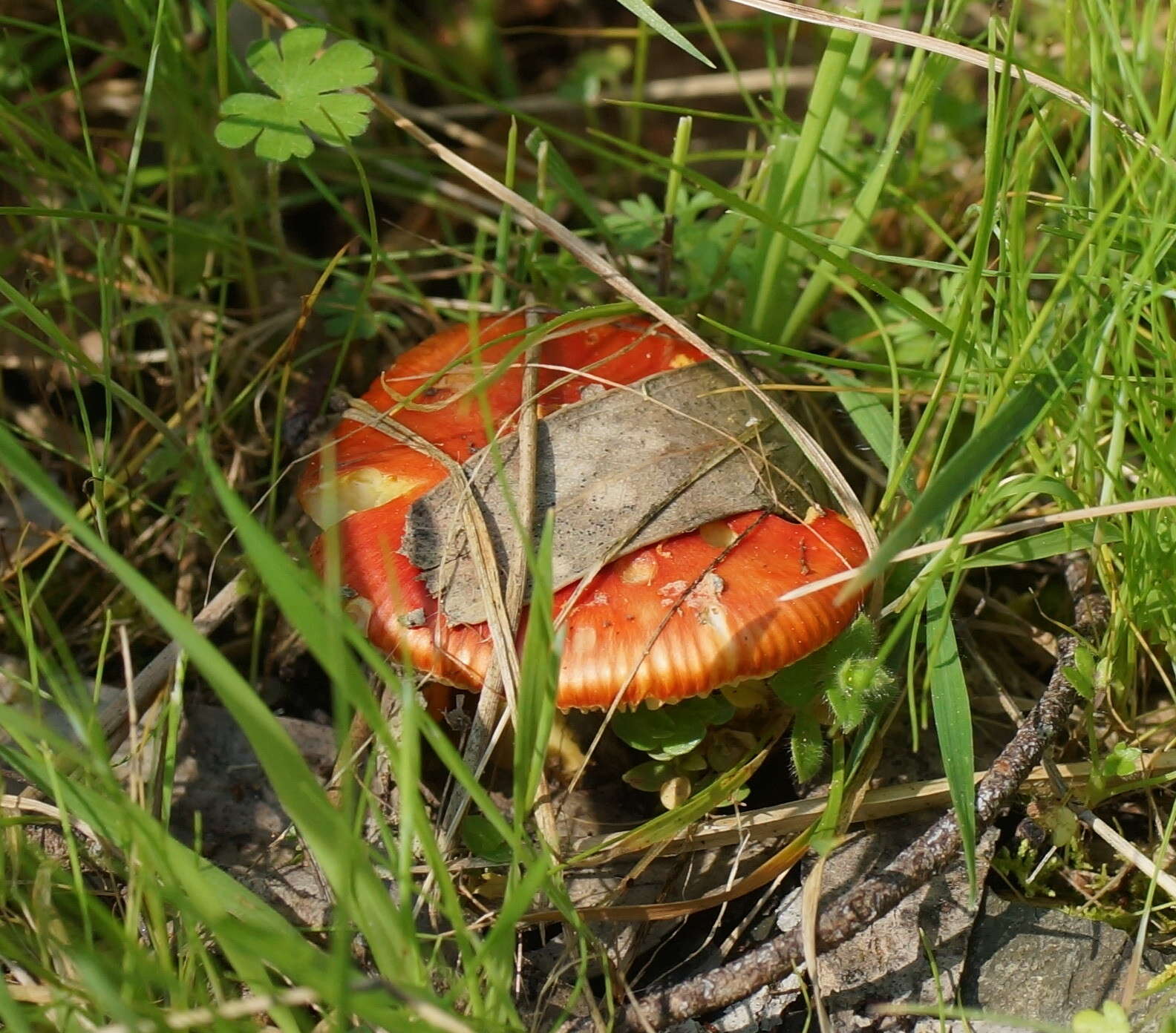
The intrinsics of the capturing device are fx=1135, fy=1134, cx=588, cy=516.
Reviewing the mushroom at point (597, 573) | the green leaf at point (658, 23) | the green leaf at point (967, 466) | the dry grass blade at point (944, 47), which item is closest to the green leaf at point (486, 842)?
the mushroom at point (597, 573)

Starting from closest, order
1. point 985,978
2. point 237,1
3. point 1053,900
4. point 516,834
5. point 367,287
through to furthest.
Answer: point 516,834 < point 985,978 < point 1053,900 < point 367,287 < point 237,1

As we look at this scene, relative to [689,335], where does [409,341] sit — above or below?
below

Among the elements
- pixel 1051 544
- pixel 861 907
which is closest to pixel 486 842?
pixel 861 907

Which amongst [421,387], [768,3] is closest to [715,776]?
[421,387]

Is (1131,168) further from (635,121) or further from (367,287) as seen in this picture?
(635,121)

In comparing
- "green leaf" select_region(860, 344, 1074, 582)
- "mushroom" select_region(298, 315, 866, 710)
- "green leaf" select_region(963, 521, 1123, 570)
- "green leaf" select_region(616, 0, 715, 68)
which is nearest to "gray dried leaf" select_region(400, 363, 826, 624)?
"mushroom" select_region(298, 315, 866, 710)

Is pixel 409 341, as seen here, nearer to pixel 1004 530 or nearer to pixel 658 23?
pixel 658 23

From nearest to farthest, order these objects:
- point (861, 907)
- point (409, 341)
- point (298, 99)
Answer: point (861, 907) < point (298, 99) < point (409, 341)
